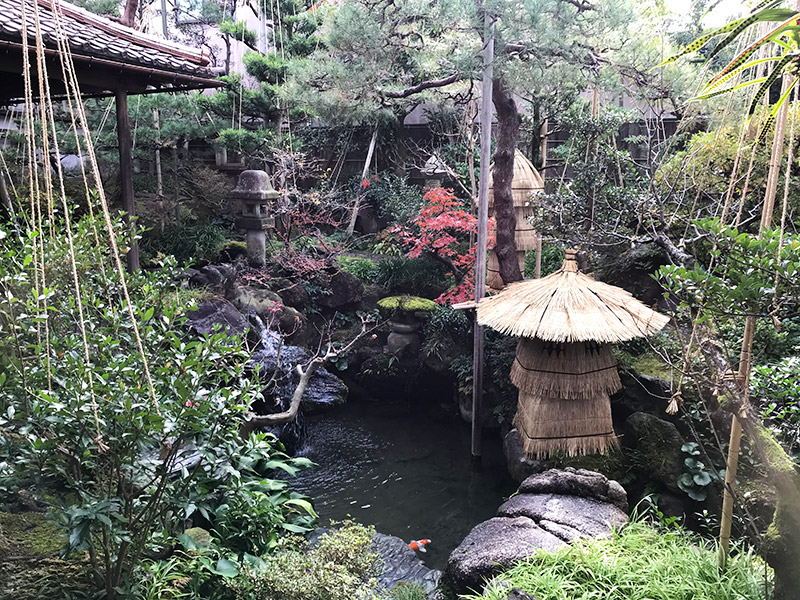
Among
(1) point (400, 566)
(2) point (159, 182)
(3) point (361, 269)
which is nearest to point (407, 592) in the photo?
(1) point (400, 566)

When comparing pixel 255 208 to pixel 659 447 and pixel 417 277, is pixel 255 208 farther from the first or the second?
pixel 659 447

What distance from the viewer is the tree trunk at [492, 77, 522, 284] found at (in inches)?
264

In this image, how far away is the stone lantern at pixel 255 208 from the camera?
8.50 m

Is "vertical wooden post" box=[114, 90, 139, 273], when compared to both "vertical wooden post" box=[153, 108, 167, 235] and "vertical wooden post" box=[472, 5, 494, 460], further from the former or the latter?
"vertical wooden post" box=[472, 5, 494, 460]

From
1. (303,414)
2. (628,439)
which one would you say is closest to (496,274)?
(628,439)

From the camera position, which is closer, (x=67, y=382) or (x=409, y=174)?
(x=67, y=382)

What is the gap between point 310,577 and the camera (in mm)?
3580

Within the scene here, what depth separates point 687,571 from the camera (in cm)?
330

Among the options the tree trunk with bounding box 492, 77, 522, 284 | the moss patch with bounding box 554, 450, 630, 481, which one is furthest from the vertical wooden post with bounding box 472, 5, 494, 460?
the moss patch with bounding box 554, 450, 630, 481

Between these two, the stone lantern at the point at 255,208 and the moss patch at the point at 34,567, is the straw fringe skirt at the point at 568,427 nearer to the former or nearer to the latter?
the moss patch at the point at 34,567

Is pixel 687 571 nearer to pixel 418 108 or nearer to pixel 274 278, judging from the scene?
pixel 274 278

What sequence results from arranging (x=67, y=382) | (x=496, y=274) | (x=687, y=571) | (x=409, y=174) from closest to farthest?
(x=67, y=382) < (x=687, y=571) < (x=496, y=274) < (x=409, y=174)

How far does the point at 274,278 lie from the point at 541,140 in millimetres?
4624

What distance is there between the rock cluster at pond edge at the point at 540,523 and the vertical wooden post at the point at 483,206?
2.15m
